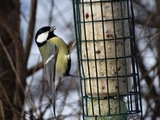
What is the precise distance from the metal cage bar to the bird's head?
455 mm

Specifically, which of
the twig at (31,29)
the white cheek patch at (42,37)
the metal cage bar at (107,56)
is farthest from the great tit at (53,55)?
the twig at (31,29)

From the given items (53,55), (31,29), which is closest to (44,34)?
(53,55)

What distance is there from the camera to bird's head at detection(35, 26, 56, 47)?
475 centimetres

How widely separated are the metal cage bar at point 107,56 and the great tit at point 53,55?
19.5 inches

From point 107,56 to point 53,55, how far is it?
0.74 meters

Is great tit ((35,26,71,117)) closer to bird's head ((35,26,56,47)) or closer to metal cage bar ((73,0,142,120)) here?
bird's head ((35,26,56,47))

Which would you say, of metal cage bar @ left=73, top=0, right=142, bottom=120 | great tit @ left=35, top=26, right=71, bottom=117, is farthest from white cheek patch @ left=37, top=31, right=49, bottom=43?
metal cage bar @ left=73, top=0, right=142, bottom=120

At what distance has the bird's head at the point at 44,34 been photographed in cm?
475

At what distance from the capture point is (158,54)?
6.55 meters

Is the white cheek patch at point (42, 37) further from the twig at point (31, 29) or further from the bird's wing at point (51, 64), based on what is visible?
the twig at point (31, 29)

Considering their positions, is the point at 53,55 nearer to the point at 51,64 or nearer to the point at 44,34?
the point at 51,64

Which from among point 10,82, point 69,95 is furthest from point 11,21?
point 69,95

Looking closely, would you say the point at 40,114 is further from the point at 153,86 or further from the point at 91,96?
the point at 153,86

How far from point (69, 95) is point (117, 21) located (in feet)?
6.35
